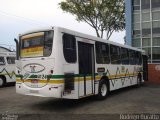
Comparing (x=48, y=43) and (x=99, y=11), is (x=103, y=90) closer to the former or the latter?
(x=48, y=43)

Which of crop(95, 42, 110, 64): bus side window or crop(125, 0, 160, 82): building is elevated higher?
crop(125, 0, 160, 82): building

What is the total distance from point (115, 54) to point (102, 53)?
1898 mm

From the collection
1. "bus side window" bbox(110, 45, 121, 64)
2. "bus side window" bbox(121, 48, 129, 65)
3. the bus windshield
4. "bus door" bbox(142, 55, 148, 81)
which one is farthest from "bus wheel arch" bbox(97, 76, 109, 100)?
"bus door" bbox(142, 55, 148, 81)

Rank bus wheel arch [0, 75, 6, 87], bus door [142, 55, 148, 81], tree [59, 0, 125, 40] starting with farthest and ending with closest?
tree [59, 0, 125, 40] < bus door [142, 55, 148, 81] < bus wheel arch [0, 75, 6, 87]

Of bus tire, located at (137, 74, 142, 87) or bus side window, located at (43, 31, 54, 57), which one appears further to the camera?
bus tire, located at (137, 74, 142, 87)

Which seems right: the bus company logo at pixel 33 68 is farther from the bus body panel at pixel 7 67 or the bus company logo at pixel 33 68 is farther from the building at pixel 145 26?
the building at pixel 145 26

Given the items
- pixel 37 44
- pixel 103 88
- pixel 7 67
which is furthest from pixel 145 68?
pixel 37 44

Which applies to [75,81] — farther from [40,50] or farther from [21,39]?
[21,39]

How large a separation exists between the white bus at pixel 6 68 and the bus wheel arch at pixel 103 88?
29.0 ft

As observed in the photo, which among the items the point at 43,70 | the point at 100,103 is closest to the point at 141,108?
the point at 100,103

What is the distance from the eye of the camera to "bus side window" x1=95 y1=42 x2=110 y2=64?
13434mm

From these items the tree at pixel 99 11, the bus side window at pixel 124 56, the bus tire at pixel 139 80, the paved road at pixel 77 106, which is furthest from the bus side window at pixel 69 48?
the tree at pixel 99 11

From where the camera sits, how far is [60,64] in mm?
10539

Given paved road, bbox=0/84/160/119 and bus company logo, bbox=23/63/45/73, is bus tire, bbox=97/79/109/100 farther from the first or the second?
bus company logo, bbox=23/63/45/73
